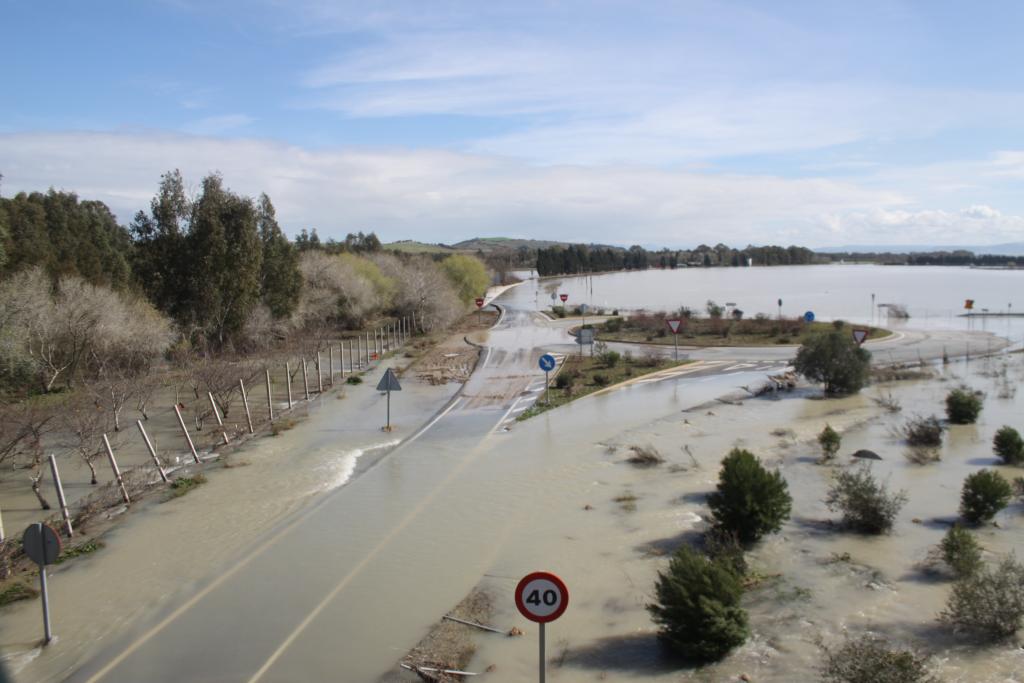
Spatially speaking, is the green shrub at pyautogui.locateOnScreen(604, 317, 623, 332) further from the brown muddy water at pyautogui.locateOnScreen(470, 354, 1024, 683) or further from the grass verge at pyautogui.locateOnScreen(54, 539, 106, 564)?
the grass verge at pyautogui.locateOnScreen(54, 539, 106, 564)

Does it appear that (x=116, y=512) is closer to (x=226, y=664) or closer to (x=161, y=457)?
(x=161, y=457)

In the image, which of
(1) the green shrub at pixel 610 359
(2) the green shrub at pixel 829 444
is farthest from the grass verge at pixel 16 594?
(1) the green shrub at pixel 610 359

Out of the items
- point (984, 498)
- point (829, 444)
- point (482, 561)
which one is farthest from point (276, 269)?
point (984, 498)

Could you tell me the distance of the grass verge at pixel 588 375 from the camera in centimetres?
2850

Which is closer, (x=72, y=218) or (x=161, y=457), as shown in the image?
(x=161, y=457)

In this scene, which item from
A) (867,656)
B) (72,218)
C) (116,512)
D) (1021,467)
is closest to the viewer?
(867,656)

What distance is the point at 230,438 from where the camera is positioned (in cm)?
2228

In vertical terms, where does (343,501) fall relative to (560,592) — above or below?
below

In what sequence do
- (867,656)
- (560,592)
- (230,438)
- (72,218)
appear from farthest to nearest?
(72,218)
(230,438)
(867,656)
(560,592)

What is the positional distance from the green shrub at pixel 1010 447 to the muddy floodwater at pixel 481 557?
14.6 inches

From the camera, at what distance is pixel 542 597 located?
7.17m

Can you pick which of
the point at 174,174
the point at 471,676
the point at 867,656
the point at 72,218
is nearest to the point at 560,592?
the point at 471,676

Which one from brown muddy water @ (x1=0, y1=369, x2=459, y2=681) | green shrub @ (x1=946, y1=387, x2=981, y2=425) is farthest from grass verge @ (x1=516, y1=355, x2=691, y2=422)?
green shrub @ (x1=946, y1=387, x2=981, y2=425)

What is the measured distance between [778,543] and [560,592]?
7.23 meters
